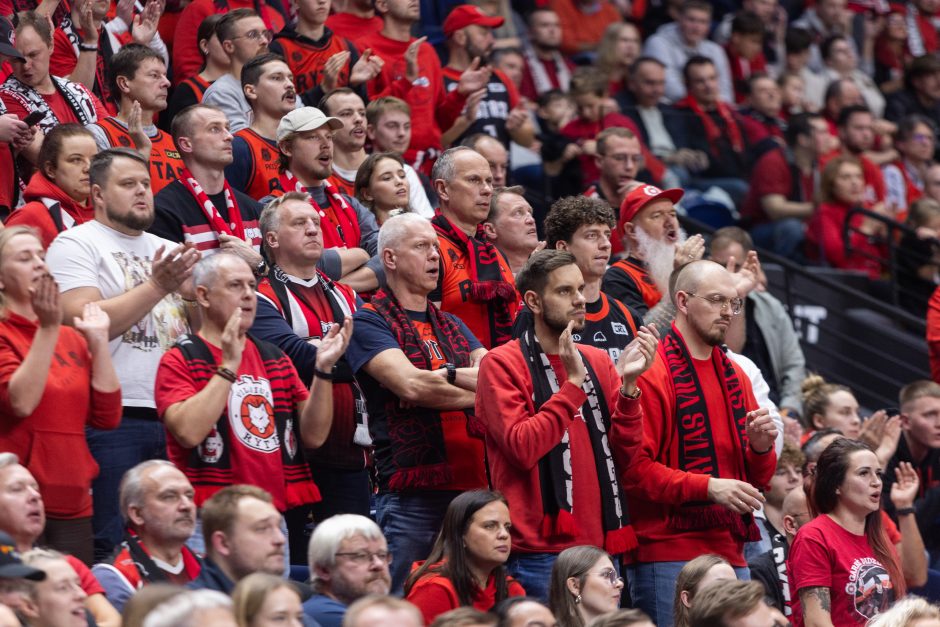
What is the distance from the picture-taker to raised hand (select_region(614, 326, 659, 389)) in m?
6.11

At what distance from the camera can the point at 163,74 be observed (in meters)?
7.90

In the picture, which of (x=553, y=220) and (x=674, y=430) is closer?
(x=674, y=430)

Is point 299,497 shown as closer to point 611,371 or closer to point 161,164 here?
point 611,371

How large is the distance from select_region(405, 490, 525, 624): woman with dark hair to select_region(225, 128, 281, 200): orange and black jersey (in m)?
2.64

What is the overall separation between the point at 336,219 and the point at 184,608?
147 inches

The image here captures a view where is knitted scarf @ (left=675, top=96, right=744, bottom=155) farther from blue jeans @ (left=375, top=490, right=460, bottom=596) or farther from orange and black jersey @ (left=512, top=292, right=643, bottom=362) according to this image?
blue jeans @ (left=375, top=490, right=460, bottom=596)

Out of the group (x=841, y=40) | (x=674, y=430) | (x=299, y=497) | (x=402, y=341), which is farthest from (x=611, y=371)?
(x=841, y=40)

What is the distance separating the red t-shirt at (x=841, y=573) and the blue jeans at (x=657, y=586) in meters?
0.25

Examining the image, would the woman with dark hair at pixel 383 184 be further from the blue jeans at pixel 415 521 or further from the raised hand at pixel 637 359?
the raised hand at pixel 637 359

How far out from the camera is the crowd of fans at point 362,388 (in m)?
5.38

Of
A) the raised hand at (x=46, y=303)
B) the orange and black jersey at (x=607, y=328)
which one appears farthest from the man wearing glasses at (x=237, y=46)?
the raised hand at (x=46, y=303)

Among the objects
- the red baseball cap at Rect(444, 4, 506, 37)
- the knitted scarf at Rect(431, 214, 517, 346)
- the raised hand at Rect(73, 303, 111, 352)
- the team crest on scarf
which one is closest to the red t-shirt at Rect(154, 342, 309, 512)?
the team crest on scarf

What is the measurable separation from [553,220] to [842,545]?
1934 millimetres

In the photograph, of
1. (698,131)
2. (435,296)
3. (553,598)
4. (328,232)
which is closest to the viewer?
(553,598)
